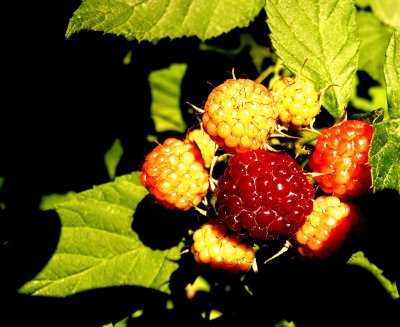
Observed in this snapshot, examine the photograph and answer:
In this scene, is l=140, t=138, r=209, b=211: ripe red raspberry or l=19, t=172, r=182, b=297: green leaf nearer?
l=140, t=138, r=209, b=211: ripe red raspberry

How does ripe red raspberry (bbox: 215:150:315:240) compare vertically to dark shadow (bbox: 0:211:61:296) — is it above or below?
above

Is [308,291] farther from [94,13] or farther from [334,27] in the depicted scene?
[94,13]

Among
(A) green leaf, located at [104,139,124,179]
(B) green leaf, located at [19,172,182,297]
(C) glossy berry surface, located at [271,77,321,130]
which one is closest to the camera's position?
(C) glossy berry surface, located at [271,77,321,130]

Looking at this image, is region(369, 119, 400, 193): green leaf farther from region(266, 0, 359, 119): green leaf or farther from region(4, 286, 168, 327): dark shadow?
region(4, 286, 168, 327): dark shadow

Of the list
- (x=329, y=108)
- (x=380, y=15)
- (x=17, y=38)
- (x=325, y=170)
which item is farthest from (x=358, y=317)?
(x=17, y=38)

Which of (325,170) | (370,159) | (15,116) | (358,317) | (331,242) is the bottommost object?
(358,317)

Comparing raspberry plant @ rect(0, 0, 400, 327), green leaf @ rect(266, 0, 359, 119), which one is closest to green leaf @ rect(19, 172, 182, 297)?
raspberry plant @ rect(0, 0, 400, 327)
